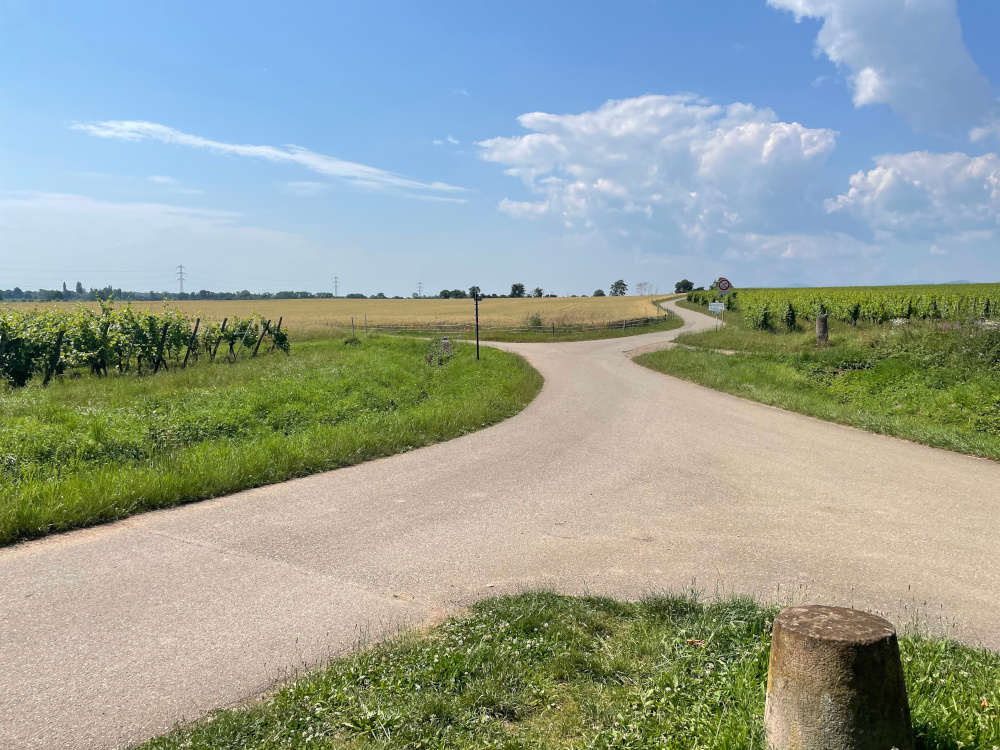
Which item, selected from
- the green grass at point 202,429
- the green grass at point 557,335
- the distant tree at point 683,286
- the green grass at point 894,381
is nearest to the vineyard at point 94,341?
the green grass at point 202,429

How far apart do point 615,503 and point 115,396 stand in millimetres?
10625

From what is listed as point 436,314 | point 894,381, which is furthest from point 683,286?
point 894,381

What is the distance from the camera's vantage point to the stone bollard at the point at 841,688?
8.95 ft

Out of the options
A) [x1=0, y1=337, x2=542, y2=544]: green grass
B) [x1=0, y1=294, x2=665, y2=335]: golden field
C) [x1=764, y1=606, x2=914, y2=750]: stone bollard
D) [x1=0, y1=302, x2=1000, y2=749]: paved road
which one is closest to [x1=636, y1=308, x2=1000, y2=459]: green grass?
[x1=0, y1=302, x2=1000, y2=749]: paved road

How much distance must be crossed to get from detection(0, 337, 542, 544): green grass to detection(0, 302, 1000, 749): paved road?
0.44 meters

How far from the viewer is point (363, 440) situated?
9945 mm

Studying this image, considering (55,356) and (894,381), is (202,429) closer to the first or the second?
(55,356)

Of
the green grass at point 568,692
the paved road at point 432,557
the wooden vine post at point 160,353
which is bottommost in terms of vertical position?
the paved road at point 432,557

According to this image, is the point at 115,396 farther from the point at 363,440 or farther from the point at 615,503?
the point at 615,503

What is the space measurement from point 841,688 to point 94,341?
64.8 feet

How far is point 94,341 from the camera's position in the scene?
1791cm

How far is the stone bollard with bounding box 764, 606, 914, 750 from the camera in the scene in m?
2.73

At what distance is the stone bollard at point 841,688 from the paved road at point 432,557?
225 centimetres

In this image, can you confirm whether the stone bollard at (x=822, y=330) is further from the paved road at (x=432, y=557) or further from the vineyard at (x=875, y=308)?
the paved road at (x=432, y=557)
